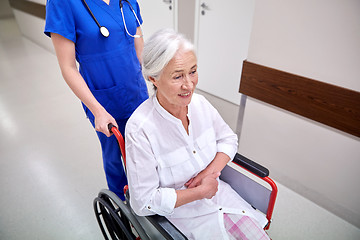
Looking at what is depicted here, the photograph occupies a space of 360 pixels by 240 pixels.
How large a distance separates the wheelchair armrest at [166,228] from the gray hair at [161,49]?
0.56 metres

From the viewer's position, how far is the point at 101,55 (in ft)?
3.85

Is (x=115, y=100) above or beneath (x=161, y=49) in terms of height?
beneath

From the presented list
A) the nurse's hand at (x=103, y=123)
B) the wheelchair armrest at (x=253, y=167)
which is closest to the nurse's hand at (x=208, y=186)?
the wheelchair armrest at (x=253, y=167)

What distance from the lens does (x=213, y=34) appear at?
8.96ft

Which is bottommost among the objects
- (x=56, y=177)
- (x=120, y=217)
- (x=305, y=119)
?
(x=56, y=177)

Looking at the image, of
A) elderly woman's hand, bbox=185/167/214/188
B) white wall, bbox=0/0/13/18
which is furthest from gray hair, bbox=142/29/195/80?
white wall, bbox=0/0/13/18

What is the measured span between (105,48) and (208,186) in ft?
2.72

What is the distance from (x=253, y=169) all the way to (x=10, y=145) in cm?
251

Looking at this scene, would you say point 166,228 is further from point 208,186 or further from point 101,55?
point 101,55

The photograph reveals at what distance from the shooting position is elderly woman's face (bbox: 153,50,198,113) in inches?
35.2

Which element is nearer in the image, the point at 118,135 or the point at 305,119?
the point at 118,135

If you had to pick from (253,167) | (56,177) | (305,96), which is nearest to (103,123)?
(253,167)

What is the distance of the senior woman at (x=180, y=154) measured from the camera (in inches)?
35.9

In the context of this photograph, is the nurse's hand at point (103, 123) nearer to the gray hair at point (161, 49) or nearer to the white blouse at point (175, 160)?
the white blouse at point (175, 160)
